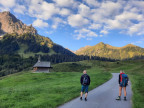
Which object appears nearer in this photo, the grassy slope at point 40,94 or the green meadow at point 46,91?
the grassy slope at point 40,94

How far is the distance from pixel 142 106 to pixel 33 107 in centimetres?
785

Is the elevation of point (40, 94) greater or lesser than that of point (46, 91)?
greater

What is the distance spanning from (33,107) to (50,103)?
1413mm

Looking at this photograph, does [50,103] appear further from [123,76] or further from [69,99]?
[123,76]

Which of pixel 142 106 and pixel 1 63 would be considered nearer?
pixel 142 106

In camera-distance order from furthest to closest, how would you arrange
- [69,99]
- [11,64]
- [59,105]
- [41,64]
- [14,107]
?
[11,64]
[41,64]
[69,99]
[59,105]
[14,107]

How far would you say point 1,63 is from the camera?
197 m

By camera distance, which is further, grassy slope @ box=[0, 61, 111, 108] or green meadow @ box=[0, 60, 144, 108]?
green meadow @ box=[0, 60, 144, 108]

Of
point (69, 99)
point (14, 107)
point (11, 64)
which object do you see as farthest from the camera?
point (11, 64)

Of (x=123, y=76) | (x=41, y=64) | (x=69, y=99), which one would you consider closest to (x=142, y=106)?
(x=123, y=76)

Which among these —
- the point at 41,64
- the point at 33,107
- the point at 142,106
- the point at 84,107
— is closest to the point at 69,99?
the point at 84,107

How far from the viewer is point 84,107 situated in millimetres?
10188

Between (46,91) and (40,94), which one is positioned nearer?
(40,94)

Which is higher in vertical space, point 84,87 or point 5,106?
point 84,87
